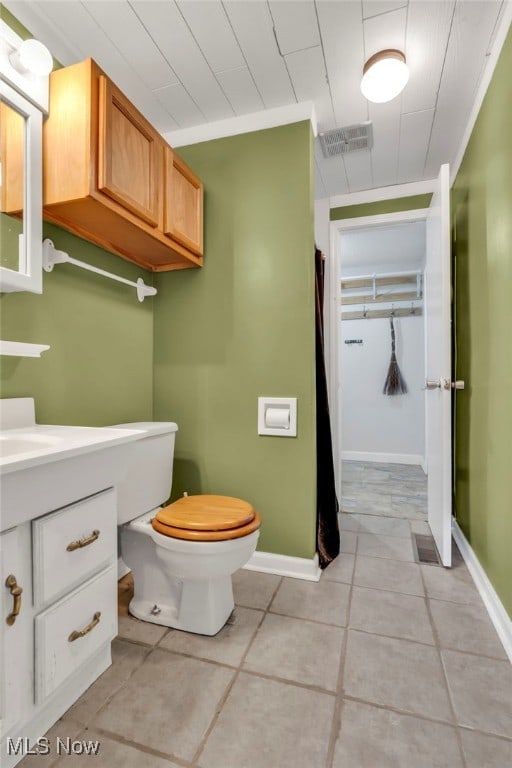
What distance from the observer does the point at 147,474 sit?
166 cm

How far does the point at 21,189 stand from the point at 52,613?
1.35 metres

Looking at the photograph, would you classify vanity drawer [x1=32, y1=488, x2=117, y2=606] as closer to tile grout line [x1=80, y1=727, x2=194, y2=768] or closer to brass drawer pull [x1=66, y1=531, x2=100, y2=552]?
brass drawer pull [x1=66, y1=531, x2=100, y2=552]

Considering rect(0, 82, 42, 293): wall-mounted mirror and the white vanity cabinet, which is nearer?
the white vanity cabinet

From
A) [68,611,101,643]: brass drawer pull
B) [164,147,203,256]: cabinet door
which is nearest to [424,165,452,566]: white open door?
[164,147,203,256]: cabinet door

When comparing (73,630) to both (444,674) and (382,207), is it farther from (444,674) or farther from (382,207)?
(382,207)

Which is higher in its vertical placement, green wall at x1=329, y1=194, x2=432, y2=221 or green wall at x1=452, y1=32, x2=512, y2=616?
green wall at x1=329, y1=194, x2=432, y2=221

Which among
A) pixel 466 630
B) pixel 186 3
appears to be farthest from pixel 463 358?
pixel 186 3

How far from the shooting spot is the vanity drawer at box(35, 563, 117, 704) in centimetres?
98

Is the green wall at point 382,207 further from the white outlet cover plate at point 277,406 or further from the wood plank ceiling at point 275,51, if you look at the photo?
the white outlet cover plate at point 277,406

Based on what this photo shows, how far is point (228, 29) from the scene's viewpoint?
4.92 ft

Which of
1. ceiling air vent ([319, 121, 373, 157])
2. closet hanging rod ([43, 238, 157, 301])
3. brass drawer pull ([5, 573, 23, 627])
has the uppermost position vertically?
ceiling air vent ([319, 121, 373, 157])

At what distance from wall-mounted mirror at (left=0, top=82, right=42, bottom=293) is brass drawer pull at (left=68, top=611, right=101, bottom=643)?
1.10 metres

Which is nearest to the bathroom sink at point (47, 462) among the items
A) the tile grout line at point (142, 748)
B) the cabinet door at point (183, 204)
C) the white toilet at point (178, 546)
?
the white toilet at point (178, 546)

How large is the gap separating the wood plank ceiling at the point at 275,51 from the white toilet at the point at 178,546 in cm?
158
